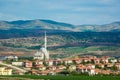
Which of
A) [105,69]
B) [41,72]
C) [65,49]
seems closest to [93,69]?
[105,69]

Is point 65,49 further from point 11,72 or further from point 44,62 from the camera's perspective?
point 11,72

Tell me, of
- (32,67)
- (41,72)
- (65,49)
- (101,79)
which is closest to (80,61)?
(32,67)

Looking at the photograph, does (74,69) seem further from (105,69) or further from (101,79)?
(101,79)

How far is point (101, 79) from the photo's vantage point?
67625 mm

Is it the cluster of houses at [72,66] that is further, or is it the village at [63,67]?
the cluster of houses at [72,66]

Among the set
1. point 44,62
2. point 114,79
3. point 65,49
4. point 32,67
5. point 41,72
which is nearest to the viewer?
point 114,79

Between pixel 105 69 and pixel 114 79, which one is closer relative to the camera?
pixel 114 79

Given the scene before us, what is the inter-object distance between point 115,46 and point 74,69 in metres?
80.6

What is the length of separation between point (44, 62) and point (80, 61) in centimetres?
704

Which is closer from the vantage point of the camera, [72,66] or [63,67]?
[63,67]

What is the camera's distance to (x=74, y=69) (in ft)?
298

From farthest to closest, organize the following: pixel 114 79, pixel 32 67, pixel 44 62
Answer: pixel 44 62 → pixel 32 67 → pixel 114 79

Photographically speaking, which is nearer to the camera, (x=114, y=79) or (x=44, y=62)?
(x=114, y=79)

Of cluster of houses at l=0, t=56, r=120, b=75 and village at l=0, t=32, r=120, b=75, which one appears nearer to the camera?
village at l=0, t=32, r=120, b=75
